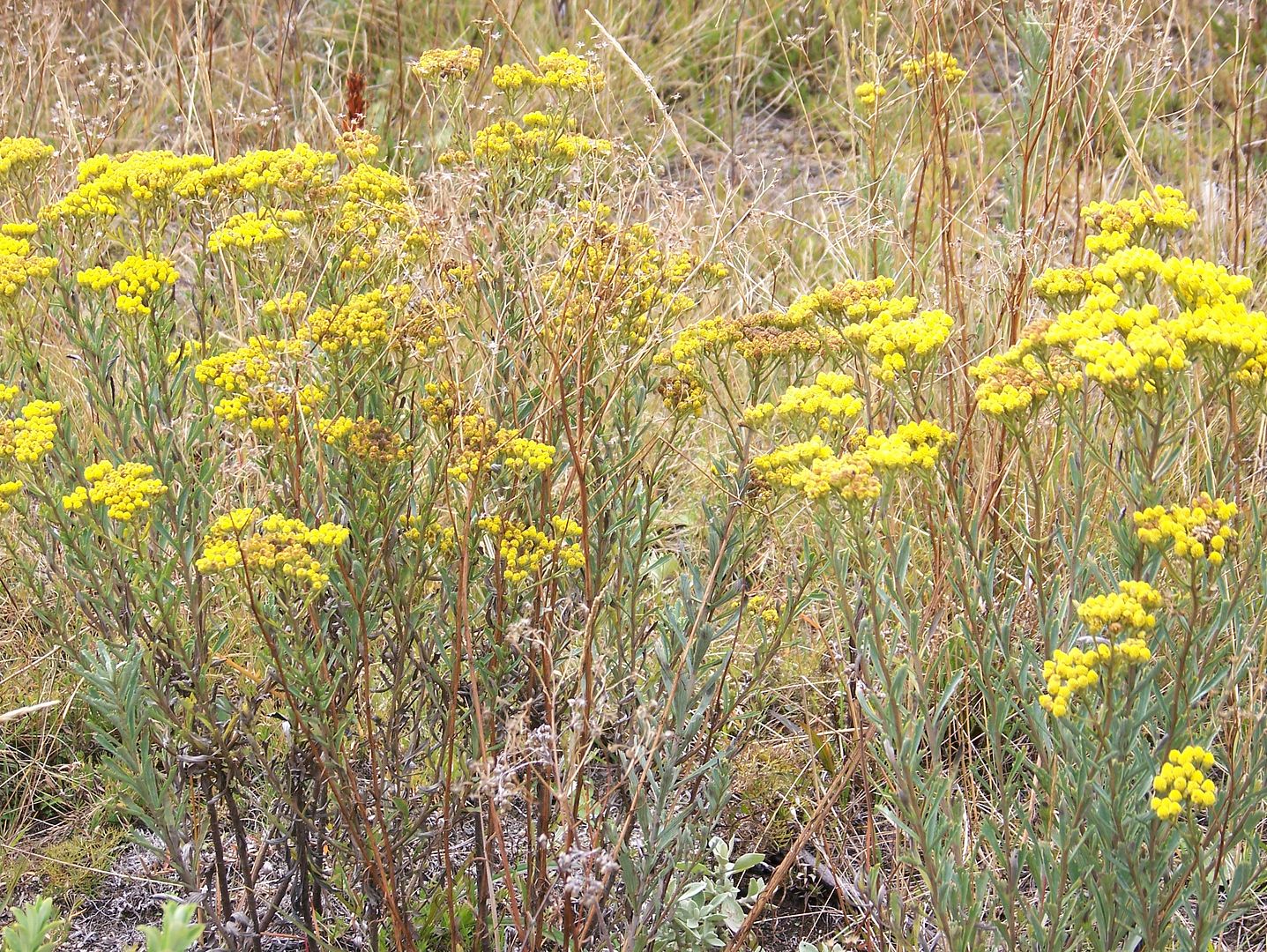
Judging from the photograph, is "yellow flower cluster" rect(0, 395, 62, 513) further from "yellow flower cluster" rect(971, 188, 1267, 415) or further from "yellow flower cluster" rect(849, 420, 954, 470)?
"yellow flower cluster" rect(971, 188, 1267, 415)

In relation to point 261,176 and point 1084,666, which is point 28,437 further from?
point 1084,666

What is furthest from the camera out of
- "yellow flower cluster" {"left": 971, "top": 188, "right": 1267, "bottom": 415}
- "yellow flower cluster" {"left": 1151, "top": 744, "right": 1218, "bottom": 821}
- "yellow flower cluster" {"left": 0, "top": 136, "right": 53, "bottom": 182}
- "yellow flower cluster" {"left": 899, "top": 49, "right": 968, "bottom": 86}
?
"yellow flower cluster" {"left": 899, "top": 49, "right": 968, "bottom": 86}

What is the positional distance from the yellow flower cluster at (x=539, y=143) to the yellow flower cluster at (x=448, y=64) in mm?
153

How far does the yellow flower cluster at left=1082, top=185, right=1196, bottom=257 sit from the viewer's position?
87.9 inches

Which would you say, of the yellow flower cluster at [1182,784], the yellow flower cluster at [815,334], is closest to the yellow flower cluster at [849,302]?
the yellow flower cluster at [815,334]

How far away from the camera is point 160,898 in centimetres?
288

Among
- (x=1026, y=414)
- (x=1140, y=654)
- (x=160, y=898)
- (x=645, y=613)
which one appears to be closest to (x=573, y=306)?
(x=645, y=613)

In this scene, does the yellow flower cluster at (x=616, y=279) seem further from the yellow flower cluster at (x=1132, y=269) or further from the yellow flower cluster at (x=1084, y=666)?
the yellow flower cluster at (x=1084, y=666)

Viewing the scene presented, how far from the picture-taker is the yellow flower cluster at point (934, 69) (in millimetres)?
3248

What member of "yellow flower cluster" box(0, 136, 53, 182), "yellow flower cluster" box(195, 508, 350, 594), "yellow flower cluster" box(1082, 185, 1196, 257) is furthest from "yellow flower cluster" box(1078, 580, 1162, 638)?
"yellow flower cluster" box(0, 136, 53, 182)

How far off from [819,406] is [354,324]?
0.87 meters

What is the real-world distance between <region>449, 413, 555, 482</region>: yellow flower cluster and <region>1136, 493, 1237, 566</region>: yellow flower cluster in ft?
3.33

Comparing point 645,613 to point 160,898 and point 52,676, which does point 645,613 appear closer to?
point 160,898

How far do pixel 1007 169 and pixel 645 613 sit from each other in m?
2.05
